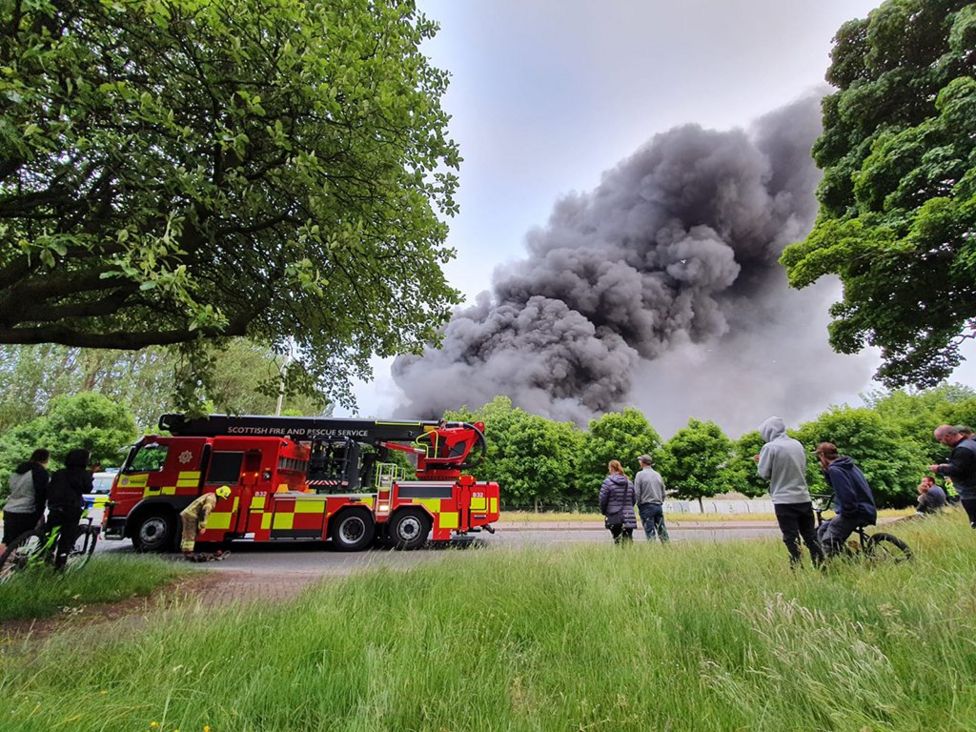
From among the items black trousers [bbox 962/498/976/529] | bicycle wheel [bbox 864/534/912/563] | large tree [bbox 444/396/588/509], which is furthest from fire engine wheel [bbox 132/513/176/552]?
large tree [bbox 444/396/588/509]

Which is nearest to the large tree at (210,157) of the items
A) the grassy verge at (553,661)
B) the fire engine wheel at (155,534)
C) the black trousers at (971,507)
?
the grassy verge at (553,661)

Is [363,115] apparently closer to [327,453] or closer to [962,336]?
→ [327,453]

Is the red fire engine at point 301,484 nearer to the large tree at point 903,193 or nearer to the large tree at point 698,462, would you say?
the large tree at point 903,193

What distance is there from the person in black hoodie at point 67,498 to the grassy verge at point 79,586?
45cm

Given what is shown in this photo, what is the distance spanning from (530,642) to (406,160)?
15.3ft

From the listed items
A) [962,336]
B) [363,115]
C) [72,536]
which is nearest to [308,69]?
[363,115]

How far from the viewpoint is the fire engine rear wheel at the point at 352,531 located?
10.1 m

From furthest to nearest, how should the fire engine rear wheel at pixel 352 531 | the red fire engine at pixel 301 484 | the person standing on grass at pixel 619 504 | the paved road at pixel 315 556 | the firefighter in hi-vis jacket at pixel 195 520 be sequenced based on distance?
1. the fire engine rear wheel at pixel 352 531
2. the red fire engine at pixel 301 484
3. the firefighter in hi-vis jacket at pixel 195 520
4. the person standing on grass at pixel 619 504
5. the paved road at pixel 315 556

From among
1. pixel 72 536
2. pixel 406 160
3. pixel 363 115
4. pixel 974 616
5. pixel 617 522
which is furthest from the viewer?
pixel 617 522

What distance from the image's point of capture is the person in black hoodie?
6.09 m

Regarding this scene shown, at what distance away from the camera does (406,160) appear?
5129mm

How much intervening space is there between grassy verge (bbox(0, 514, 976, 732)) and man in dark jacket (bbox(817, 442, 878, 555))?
0.63 metres

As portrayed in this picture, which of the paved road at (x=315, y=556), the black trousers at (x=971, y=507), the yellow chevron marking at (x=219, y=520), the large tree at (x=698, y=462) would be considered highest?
the large tree at (x=698, y=462)

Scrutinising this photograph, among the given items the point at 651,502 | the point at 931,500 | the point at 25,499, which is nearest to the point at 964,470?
the point at 651,502
